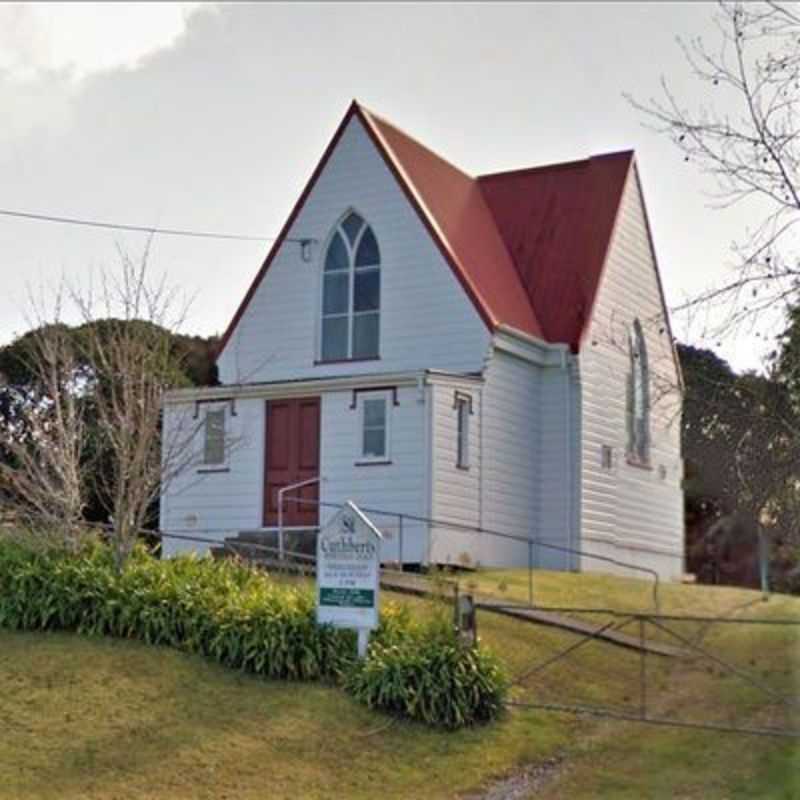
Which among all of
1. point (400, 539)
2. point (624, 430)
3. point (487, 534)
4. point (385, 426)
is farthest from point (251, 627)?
point (624, 430)

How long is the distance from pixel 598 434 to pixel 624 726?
1383 centimetres

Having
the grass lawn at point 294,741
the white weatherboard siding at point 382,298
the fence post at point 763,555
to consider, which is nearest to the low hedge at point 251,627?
the grass lawn at point 294,741

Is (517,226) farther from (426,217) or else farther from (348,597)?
(348,597)

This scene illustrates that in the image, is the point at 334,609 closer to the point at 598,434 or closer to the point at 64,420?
the point at 64,420

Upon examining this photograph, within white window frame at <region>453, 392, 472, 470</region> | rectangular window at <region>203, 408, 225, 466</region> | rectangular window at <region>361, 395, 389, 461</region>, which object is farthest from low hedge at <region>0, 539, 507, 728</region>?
rectangular window at <region>203, 408, 225, 466</region>

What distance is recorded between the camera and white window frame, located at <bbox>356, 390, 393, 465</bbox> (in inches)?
934

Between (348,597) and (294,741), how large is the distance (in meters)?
2.35

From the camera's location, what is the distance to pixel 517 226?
1162 inches

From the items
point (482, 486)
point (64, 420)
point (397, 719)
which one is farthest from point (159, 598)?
point (482, 486)

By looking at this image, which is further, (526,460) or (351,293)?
(351,293)

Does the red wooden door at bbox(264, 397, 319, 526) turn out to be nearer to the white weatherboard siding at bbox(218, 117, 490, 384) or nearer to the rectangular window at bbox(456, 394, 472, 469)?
the white weatherboard siding at bbox(218, 117, 490, 384)

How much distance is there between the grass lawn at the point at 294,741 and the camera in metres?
11.4

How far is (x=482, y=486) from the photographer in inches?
971

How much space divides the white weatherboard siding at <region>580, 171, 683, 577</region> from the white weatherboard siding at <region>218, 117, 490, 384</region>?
3319mm
